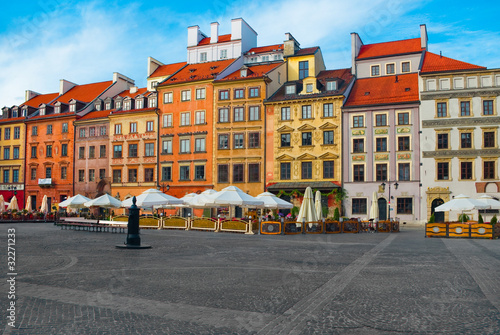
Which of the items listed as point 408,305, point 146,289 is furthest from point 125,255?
point 408,305

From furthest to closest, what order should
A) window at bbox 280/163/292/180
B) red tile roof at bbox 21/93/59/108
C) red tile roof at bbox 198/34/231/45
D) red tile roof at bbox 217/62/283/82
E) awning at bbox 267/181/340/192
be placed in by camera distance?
red tile roof at bbox 21/93/59/108 → red tile roof at bbox 198/34/231/45 → red tile roof at bbox 217/62/283/82 → window at bbox 280/163/292/180 → awning at bbox 267/181/340/192

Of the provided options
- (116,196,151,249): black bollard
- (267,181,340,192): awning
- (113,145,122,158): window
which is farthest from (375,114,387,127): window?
(116,196,151,249): black bollard

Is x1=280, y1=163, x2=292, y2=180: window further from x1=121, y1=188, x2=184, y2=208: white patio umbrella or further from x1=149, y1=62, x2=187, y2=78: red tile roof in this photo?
x1=149, y1=62, x2=187, y2=78: red tile roof

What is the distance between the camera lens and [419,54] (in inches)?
1780

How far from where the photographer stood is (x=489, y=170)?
3812 centimetres

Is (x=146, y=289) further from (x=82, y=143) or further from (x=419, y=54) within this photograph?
(x=82, y=143)

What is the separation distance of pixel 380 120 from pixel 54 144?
3600cm

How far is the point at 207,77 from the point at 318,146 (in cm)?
1329

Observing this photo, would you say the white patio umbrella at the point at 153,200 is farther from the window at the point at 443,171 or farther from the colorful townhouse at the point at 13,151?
the colorful townhouse at the point at 13,151

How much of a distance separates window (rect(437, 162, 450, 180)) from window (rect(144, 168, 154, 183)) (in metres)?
26.9

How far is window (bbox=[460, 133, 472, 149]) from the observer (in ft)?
128

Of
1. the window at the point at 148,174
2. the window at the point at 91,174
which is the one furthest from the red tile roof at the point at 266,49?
the window at the point at 91,174

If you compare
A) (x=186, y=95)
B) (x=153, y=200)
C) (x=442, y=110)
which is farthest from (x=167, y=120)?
(x=442, y=110)

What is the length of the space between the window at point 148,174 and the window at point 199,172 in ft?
16.5
